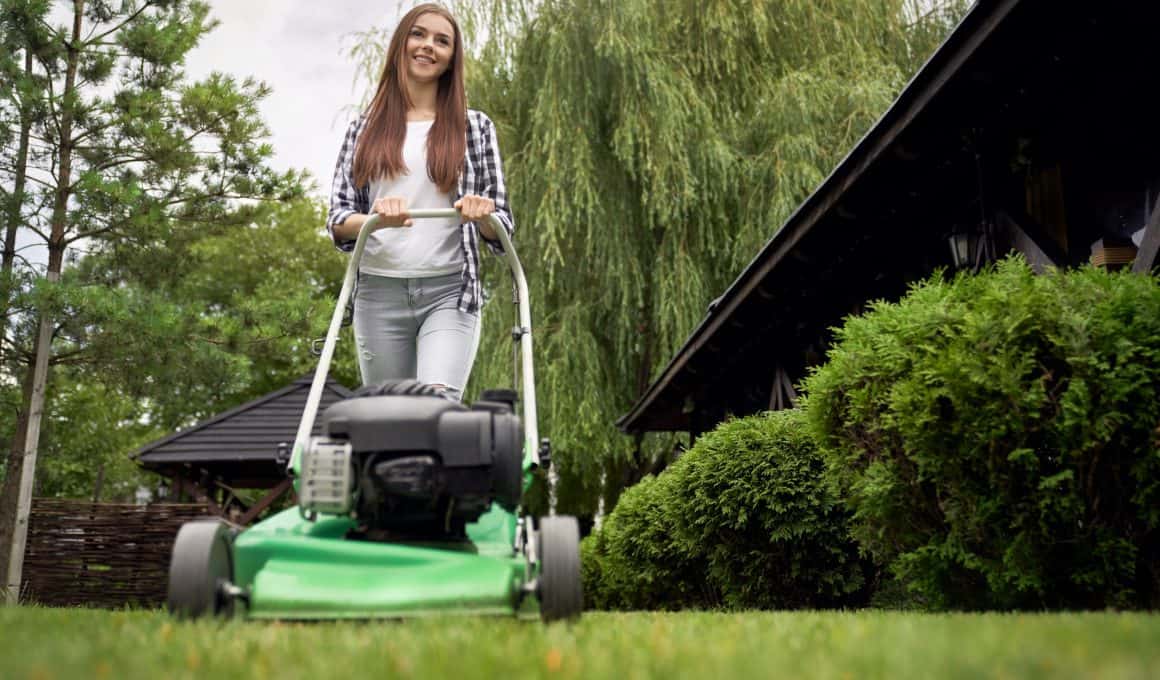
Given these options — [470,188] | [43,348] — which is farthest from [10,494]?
[470,188]

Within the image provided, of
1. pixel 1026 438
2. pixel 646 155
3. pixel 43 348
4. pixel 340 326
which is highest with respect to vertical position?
pixel 646 155

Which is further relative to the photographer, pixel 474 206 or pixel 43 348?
pixel 43 348

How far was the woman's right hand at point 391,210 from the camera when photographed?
3.56m

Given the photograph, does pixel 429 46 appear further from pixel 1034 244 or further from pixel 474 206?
pixel 1034 244

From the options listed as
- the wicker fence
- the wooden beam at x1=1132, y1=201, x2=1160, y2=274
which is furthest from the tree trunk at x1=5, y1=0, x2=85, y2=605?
the wooden beam at x1=1132, y1=201, x2=1160, y2=274

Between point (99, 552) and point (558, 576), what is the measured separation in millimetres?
11428

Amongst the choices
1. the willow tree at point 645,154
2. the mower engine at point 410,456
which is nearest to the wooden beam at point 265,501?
the willow tree at point 645,154

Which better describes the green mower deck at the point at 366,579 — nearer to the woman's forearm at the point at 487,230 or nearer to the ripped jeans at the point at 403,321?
the ripped jeans at the point at 403,321

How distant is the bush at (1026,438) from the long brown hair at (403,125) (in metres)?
1.82

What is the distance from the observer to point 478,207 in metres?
3.59

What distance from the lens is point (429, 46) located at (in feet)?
13.2

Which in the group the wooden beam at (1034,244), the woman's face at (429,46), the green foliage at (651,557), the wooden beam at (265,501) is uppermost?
the woman's face at (429,46)

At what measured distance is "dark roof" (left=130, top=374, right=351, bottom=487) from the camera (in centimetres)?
1346

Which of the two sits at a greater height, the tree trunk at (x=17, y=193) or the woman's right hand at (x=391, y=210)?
the tree trunk at (x=17, y=193)
